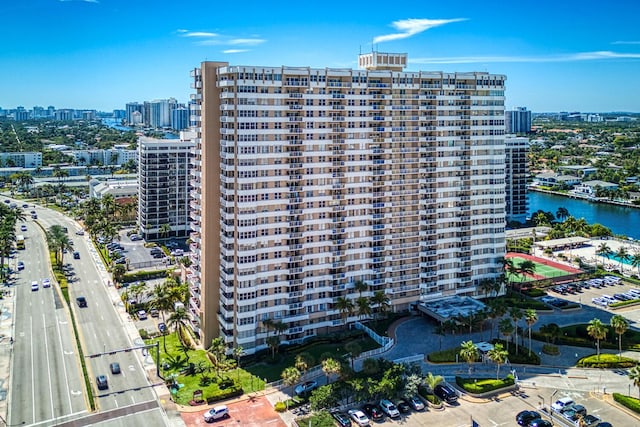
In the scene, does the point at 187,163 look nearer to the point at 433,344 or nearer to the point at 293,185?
the point at 293,185

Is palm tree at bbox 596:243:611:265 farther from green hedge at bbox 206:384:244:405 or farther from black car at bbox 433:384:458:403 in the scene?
green hedge at bbox 206:384:244:405

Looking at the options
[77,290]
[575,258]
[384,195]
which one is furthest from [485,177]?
[77,290]

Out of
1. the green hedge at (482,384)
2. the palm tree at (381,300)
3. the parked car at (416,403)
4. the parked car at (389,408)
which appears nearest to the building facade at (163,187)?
the palm tree at (381,300)

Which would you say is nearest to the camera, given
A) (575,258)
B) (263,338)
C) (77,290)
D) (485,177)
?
(263,338)

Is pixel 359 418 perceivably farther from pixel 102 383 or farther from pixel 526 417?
pixel 102 383

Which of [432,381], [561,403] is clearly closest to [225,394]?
[432,381]

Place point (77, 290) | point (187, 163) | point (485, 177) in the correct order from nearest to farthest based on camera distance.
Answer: point (485, 177) → point (77, 290) → point (187, 163)
